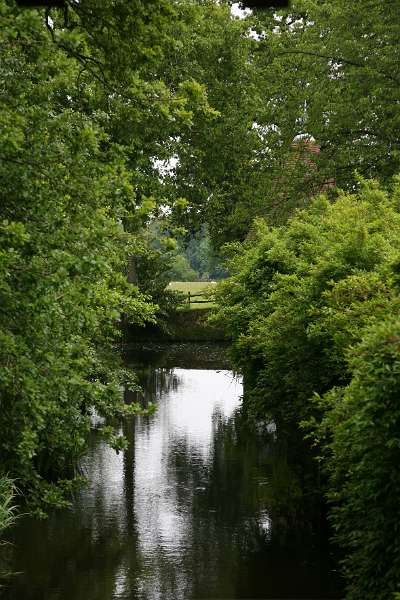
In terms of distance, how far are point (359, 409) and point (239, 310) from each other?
1233 cm

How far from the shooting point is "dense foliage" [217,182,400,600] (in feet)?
23.7

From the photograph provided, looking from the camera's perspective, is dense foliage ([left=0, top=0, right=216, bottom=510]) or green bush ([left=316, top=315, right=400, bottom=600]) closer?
green bush ([left=316, top=315, right=400, bottom=600])

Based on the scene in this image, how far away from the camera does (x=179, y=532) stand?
13453 millimetres

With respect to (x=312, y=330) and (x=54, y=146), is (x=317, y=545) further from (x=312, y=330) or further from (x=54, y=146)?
(x=54, y=146)

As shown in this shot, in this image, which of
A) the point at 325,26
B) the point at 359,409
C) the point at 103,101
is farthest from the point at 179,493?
the point at 325,26

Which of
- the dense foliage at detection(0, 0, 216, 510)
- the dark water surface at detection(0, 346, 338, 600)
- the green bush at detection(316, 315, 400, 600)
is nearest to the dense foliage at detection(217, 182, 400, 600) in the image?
the green bush at detection(316, 315, 400, 600)

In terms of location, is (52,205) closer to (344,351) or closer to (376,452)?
(344,351)

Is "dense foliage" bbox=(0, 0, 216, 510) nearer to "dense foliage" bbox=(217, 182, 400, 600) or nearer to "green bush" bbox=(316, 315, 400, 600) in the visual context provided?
"dense foliage" bbox=(217, 182, 400, 600)

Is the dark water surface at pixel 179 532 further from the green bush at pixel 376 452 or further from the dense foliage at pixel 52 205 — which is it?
the green bush at pixel 376 452

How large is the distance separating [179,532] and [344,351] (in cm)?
508

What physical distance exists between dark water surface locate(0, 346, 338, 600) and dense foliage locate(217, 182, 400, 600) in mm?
1223

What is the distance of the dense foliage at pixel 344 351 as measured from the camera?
23.7ft

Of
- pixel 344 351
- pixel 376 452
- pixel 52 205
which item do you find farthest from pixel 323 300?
pixel 376 452

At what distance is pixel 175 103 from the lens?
11641 mm
